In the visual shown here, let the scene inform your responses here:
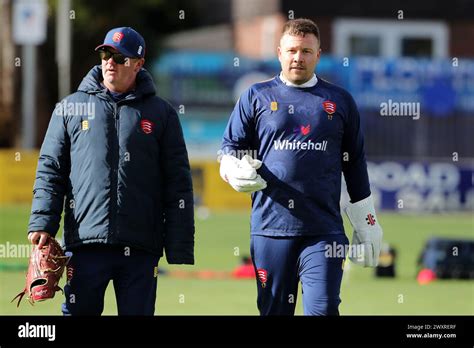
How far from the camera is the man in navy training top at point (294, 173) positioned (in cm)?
752

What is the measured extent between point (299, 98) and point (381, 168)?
1972cm

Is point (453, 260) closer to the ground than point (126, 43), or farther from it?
closer to the ground

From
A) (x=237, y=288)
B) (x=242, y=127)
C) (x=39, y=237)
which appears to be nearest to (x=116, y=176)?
(x=39, y=237)

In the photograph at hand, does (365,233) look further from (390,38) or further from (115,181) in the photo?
(390,38)

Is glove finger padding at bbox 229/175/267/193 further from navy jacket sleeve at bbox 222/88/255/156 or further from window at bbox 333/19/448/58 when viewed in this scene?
window at bbox 333/19/448/58

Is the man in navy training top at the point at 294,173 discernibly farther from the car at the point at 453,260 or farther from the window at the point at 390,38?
the window at the point at 390,38

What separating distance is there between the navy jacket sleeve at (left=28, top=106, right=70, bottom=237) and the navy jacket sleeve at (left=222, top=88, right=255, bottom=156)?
1.03 m

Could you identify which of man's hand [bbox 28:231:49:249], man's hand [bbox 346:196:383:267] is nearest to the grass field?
man's hand [bbox 346:196:383:267]

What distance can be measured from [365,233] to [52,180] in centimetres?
201

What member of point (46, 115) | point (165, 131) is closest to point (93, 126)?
point (165, 131)

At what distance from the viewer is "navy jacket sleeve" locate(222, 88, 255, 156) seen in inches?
303

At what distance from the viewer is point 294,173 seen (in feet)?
24.8

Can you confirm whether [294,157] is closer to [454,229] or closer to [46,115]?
[454,229]

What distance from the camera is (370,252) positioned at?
312 inches
